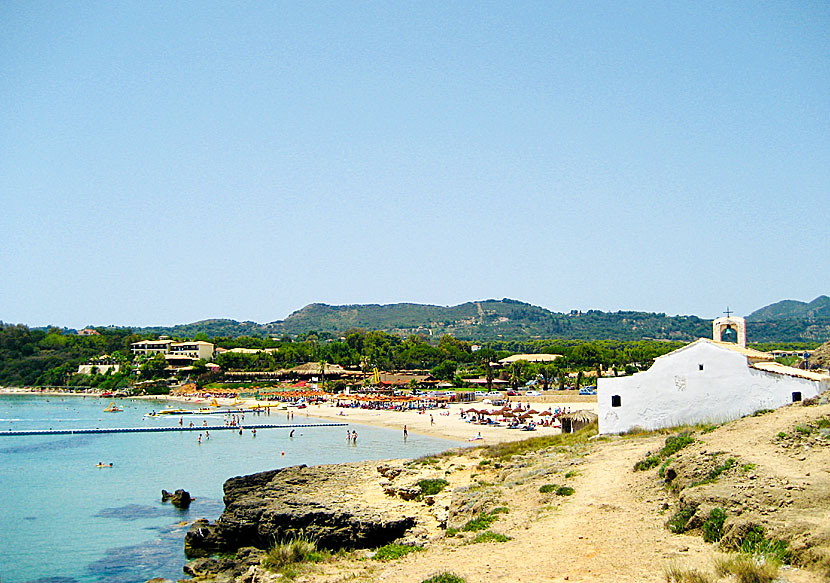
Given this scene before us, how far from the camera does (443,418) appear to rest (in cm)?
6531

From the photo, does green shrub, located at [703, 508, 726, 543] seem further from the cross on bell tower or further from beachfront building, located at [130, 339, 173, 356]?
beachfront building, located at [130, 339, 173, 356]

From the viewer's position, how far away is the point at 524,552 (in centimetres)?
1282

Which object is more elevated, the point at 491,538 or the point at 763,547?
the point at 763,547

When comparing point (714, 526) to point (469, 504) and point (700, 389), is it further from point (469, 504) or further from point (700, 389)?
point (700, 389)

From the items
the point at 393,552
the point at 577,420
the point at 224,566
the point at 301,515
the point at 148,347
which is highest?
the point at 148,347

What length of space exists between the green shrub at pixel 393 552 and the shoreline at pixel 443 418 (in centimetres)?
2696

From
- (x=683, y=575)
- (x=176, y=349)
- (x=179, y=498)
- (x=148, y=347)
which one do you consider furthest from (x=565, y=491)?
(x=148, y=347)

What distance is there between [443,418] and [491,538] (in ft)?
169

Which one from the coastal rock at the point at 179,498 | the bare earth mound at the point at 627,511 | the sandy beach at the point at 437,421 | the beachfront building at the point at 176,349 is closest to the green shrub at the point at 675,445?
the bare earth mound at the point at 627,511

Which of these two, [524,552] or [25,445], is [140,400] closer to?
[25,445]

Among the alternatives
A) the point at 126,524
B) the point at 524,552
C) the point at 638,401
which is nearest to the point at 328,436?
the point at 126,524

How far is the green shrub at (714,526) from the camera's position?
11734mm

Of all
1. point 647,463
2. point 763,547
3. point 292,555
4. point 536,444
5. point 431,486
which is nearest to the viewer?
point 763,547

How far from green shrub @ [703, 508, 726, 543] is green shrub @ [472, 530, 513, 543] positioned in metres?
3.80
